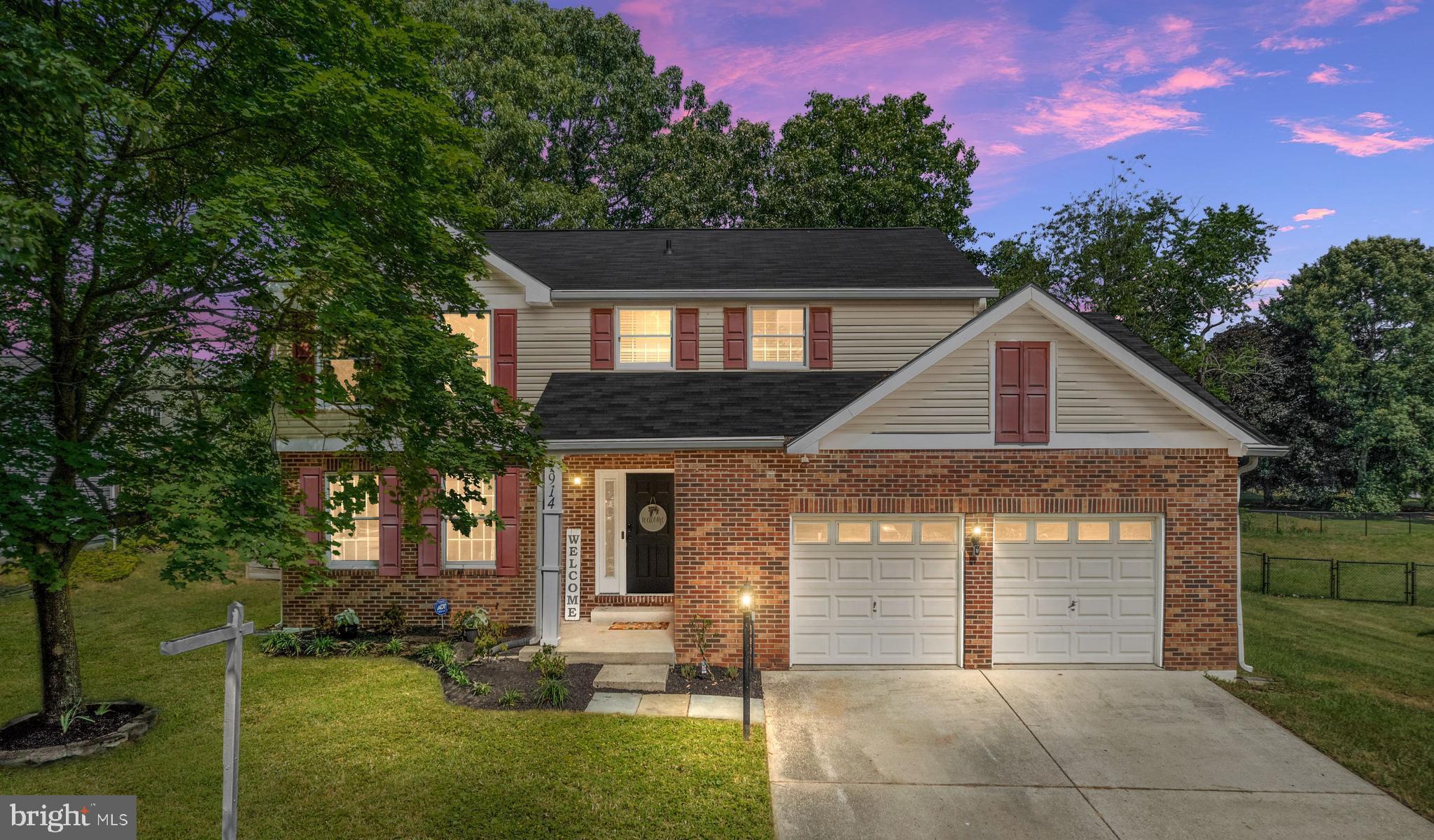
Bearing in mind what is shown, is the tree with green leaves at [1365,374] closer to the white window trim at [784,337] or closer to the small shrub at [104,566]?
the white window trim at [784,337]

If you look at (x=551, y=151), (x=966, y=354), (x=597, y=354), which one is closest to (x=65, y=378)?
(x=597, y=354)

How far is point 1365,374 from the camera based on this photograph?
3322cm

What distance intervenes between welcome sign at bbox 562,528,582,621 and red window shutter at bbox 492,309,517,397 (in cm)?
316

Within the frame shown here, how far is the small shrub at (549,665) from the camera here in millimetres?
9023

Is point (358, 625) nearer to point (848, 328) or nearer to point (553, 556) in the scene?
point (553, 556)

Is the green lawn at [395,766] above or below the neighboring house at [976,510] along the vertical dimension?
below

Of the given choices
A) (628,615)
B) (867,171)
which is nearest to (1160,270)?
(867,171)

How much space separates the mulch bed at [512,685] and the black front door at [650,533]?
2.79 metres

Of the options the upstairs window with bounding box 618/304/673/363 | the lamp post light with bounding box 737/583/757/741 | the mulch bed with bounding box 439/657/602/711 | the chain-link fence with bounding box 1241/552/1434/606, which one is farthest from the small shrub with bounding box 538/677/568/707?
the chain-link fence with bounding box 1241/552/1434/606

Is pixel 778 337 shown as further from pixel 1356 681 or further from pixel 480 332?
pixel 1356 681

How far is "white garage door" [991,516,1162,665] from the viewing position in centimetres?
1003

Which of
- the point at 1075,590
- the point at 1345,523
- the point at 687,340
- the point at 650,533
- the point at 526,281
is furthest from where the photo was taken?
the point at 1345,523

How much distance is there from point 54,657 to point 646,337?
376 inches

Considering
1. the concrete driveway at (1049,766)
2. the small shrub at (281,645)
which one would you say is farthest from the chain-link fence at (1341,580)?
the small shrub at (281,645)
